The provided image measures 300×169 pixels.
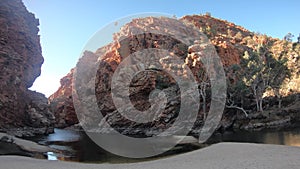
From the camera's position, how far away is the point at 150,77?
218ft

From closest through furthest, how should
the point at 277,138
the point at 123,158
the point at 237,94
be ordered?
the point at 123,158 → the point at 277,138 → the point at 237,94

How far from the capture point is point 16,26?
196ft

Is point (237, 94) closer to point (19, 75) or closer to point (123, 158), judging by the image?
point (123, 158)

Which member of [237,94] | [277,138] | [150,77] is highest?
[150,77]

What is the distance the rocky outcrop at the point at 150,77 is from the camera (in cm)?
4644

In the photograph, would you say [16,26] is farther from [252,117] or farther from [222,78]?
[252,117]

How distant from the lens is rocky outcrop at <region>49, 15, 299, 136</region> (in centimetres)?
4644

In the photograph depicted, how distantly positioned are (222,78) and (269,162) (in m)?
41.8

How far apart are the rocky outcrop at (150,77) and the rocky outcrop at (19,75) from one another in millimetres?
15527

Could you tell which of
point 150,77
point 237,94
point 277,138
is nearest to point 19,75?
point 150,77

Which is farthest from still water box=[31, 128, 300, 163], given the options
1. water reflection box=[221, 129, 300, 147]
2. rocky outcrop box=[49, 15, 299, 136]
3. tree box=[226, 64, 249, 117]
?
tree box=[226, 64, 249, 117]

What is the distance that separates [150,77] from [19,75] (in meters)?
31.9

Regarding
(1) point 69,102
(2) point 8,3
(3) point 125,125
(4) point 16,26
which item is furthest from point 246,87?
(1) point 69,102

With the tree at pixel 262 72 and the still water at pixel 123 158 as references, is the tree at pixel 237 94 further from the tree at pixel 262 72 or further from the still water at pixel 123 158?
the still water at pixel 123 158
